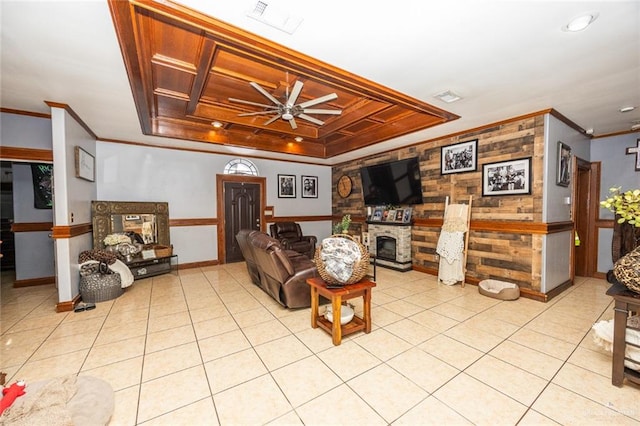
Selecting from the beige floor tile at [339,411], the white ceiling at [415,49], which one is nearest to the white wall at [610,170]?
the white ceiling at [415,49]

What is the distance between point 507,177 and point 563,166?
0.86 meters

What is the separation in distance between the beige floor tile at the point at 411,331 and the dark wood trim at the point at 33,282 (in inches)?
224

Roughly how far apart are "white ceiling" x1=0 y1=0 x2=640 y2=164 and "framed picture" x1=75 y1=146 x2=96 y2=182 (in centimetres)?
63

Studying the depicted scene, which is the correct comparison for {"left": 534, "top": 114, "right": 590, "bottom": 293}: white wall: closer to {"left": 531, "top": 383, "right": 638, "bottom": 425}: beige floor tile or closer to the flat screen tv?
the flat screen tv

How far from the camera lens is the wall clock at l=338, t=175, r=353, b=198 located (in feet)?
23.1

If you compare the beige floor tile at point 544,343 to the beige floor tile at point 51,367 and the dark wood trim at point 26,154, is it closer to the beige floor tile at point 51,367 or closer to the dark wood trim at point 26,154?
the beige floor tile at point 51,367

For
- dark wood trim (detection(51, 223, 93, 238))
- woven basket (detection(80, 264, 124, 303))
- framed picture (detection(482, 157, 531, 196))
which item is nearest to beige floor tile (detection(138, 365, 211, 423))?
woven basket (detection(80, 264, 124, 303))

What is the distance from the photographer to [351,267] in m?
2.40

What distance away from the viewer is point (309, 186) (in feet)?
24.2

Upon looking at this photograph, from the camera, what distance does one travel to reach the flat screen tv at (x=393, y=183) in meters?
5.20

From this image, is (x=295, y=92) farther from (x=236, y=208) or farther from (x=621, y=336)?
(x=236, y=208)

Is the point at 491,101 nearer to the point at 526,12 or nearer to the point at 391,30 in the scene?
the point at 526,12


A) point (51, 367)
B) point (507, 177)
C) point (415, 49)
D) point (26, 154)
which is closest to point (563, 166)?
point (507, 177)

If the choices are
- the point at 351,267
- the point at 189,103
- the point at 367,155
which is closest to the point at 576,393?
the point at 351,267
